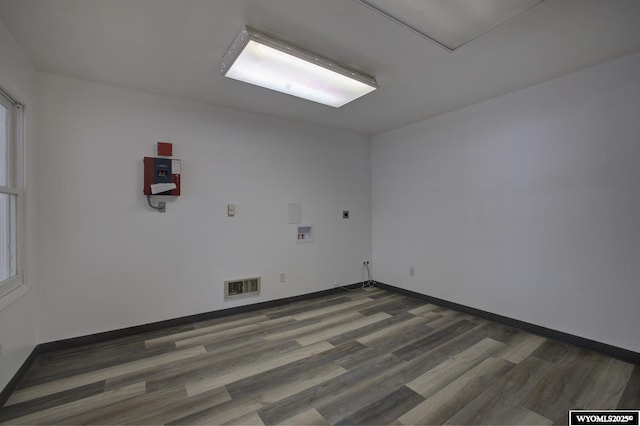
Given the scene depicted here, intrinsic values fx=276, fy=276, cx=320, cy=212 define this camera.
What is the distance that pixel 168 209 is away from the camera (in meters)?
3.18

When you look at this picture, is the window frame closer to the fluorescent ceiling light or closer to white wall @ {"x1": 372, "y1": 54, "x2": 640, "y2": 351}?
the fluorescent ceiling light

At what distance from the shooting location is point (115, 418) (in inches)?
70.0

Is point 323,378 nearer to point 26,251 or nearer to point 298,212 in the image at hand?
point 298,212

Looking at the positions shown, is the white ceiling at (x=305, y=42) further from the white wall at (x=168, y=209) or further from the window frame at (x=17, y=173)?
the window frame at (x=17, y=173)

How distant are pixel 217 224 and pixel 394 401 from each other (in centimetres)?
266

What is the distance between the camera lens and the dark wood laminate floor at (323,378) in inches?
71.9

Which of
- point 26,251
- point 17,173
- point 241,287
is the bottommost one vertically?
point 241,287

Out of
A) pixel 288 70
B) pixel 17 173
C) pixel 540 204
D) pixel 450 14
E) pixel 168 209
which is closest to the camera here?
pixel 450 14

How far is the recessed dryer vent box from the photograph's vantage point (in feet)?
13.7

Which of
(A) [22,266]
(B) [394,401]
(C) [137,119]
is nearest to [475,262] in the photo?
(B) [394,401]

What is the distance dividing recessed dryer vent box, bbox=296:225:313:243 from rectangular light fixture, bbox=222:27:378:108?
75.8 inches

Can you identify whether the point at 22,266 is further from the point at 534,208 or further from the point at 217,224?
the point at 534,208

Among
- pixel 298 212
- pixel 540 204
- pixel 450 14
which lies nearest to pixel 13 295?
pixel 298 212

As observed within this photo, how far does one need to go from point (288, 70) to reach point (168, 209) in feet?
6.74
